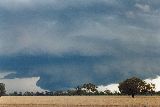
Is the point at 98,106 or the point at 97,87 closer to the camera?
the point at 98,106

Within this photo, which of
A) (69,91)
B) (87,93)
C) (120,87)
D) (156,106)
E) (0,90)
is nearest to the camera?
(156,106)

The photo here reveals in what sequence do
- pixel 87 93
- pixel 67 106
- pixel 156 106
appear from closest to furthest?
pixel 156 106 → pixel 67 106 → pixel 87 93

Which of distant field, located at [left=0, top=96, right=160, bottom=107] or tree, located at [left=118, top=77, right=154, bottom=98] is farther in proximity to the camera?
tree, located at [left=118, top=77, right=154, bottom=98]

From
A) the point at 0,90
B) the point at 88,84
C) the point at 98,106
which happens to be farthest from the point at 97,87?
the point at 98,106

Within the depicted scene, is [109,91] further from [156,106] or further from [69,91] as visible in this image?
[156,106]

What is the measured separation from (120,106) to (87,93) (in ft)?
445

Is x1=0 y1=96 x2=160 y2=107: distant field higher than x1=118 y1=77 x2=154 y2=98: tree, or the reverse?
x1=118 y1=77 x2=154 y2=98: tree

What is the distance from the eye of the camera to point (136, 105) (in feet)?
164

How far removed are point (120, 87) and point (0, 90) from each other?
42.0 metres

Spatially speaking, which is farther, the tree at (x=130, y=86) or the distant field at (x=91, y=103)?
the tree at (x=130, y=86)

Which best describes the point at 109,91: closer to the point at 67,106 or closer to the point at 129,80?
the point at 129,80

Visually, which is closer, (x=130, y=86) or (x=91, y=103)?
(x=91, y=103)

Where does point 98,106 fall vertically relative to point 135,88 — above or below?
below

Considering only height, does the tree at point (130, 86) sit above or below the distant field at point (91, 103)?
above
